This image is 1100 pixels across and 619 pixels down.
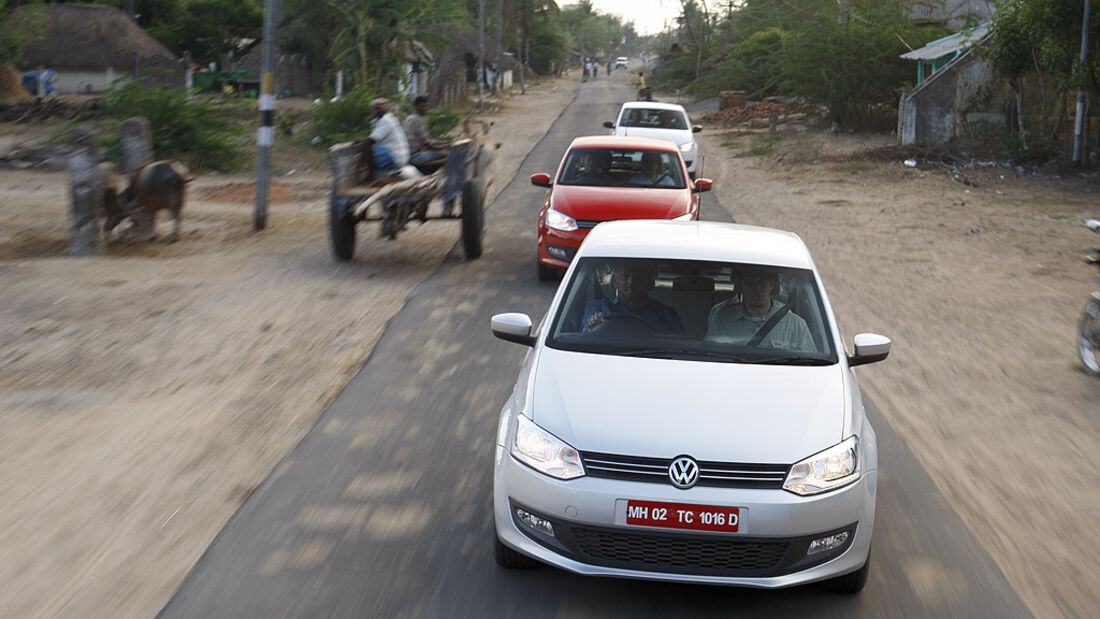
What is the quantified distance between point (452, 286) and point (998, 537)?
7.19 metres

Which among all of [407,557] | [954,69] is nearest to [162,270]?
[407,557]

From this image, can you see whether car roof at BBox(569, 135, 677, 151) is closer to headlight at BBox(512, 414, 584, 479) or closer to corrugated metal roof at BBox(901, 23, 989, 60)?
headlight at BBox(512, 414, 584, 479)

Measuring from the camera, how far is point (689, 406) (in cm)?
440

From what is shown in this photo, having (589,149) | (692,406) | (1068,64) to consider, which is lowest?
(692,406)

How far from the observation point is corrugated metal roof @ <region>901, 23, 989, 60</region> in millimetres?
27503

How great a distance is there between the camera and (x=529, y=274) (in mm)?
12328

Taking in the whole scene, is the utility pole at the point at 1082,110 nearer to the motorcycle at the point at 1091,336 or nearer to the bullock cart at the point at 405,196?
the bullock cart at the point at 405,196

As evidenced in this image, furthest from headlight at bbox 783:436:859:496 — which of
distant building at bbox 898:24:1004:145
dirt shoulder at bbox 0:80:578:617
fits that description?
distant building at bbox 898:24:1004:145

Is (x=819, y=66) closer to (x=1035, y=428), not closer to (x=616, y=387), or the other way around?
(x=1035, y=428)

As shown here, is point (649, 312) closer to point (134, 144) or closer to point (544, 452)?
point (544, 452)

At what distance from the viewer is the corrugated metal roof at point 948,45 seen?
90.2 feet

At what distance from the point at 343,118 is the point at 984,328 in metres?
20.7

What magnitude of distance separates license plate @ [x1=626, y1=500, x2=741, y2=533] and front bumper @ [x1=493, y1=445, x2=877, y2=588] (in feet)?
0.07

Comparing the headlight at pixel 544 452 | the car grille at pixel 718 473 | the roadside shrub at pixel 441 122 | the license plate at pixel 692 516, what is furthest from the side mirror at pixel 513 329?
the roadside shrub at pixel 441 122
